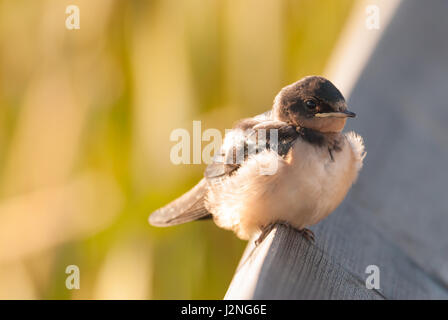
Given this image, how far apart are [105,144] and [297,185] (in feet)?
3.06

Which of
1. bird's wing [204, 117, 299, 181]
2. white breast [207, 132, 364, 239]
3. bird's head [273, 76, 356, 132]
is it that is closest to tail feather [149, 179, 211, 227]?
bird's wing [204, 117, 299, 181]

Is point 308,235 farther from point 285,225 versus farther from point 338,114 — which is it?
point 338,114

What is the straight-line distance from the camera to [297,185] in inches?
52.9

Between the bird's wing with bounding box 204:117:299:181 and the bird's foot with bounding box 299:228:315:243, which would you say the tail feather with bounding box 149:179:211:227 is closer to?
the bird's wing with bounding box 204:117:299:181

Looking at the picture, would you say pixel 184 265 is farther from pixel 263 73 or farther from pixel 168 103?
pixel 263 73

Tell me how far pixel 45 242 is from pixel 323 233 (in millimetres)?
1041

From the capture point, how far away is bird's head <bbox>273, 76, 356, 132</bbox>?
4.63 ft

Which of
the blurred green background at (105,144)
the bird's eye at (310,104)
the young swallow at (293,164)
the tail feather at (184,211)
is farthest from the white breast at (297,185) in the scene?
the blurred green background at (105,144)

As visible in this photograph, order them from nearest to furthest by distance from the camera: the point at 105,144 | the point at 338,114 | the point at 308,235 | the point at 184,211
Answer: the point at 308,235 → the point at 338,114 → the point at 184,211 → the point at 105,144

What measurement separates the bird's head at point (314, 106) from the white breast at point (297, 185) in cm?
7

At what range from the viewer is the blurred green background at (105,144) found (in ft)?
6.40

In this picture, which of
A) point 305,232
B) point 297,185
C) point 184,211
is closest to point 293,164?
point 297,185

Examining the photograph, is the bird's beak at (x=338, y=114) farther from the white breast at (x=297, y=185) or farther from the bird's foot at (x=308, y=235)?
the bird's foot at (x=308, y=235)

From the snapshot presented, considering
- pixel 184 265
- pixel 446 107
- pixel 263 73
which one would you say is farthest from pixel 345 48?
pixel 184 265
